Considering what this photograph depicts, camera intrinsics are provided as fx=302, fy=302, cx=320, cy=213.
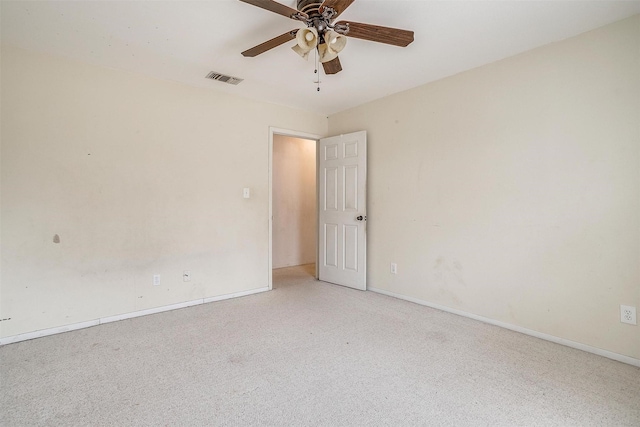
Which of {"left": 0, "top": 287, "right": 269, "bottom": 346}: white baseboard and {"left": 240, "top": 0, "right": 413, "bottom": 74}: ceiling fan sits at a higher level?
{"left": 240, "top": 0, "right": 413, "bottom": 74}: ceiling fan

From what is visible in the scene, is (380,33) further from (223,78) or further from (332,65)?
(223,78)

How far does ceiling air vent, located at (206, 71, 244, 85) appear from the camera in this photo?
3045mm

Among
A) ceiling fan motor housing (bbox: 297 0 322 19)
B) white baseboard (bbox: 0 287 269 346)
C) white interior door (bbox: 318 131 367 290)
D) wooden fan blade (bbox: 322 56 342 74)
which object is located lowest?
white baseboard (bbox: 0 287 269 346)

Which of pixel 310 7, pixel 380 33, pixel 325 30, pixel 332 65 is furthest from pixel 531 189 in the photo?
pixel 310 7

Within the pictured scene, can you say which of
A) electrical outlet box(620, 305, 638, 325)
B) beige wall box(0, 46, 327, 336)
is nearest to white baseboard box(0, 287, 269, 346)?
beige wall box(0, 46, 327, 336)

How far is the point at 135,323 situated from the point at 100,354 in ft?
1.96

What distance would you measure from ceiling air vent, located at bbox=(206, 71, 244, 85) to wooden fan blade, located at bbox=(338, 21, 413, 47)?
1625 mm

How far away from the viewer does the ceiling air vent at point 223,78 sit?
3.04 m

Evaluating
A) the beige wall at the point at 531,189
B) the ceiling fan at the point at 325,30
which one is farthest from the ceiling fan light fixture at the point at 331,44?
the beige wall at the point at 531,189

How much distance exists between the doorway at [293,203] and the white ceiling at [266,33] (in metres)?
2.26

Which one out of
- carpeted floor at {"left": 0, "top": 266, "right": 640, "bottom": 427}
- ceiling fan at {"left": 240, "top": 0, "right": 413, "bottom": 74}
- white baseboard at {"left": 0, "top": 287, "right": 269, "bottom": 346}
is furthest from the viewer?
white baseboard at {"left": 0, "top": 287, "right": 269, "bottom": 346}

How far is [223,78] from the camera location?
3.15 m

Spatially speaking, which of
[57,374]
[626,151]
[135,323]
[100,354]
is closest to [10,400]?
[57,374]

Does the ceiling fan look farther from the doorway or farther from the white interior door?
the doorway
